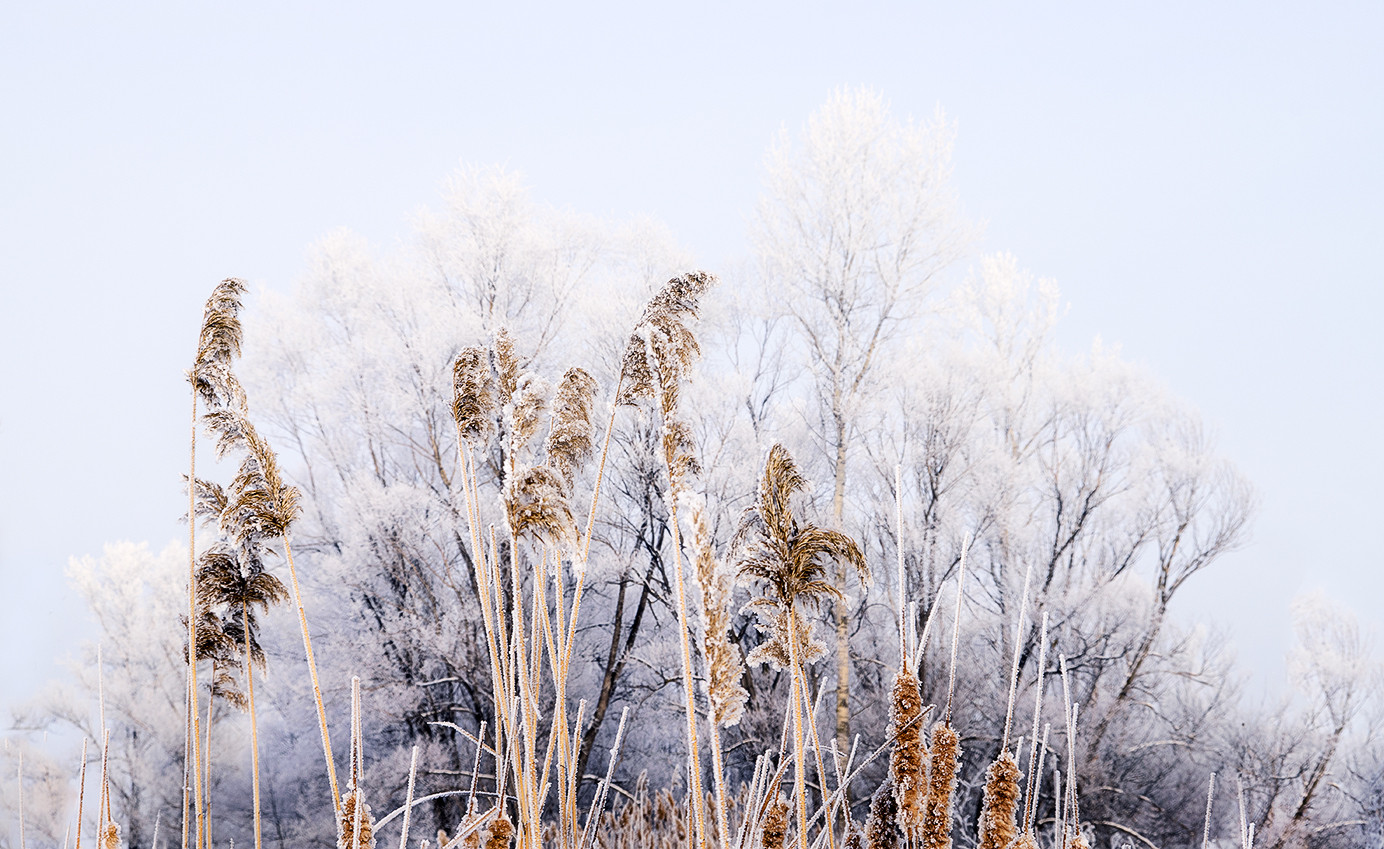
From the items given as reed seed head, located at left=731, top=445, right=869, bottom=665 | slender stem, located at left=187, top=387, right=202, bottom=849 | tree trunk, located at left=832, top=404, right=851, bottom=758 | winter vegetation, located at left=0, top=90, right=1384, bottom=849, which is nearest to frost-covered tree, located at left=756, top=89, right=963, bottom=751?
winter vegetation, located at left=0, top=90, right=1384, bottom=849

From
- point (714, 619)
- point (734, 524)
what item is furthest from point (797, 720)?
point (734, 524)

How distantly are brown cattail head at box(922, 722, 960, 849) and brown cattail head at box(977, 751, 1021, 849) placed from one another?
0.05 m

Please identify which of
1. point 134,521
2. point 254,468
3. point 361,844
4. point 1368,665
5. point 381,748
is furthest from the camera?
point 134,521

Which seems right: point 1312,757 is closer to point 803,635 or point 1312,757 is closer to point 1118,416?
point 1118,416

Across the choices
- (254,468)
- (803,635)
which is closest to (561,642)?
(803,635)

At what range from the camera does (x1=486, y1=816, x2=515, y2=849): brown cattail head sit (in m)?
1.27

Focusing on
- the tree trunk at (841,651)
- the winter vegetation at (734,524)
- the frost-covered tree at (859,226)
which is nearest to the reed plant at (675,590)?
the winter vegetation at (734,524)

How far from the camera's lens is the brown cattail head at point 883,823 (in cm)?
116

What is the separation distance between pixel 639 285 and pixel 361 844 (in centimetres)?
1132

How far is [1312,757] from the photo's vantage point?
35.9ft

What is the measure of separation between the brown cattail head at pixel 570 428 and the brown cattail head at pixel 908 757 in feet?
2.51

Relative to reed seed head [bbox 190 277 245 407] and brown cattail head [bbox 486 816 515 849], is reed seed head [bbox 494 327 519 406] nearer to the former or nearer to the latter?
reed seed head [bbox 190 277 245 407]

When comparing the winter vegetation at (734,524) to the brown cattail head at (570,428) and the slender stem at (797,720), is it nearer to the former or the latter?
the brown cattail head at (570,428)

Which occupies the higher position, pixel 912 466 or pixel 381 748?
pixel 912 466
